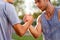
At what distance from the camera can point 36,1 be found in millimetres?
4547

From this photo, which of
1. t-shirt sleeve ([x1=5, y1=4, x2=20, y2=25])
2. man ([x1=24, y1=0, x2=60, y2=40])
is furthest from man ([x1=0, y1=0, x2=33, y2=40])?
man ([x1=24, y1=0, x2=60, y2=40])

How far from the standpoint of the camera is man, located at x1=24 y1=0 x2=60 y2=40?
4574 millimetres

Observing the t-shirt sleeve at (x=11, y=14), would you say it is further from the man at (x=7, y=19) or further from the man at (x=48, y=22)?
the man at (x=48, y=22)

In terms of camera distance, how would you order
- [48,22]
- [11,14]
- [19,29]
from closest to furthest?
[11,14] → [19,29] → [48,22]

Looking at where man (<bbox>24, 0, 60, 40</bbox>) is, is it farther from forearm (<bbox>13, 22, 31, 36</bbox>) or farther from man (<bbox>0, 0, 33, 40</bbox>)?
man (<bbox>0, 0, 33, 40</bbox>)

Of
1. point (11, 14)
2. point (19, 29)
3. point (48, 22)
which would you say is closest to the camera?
point (11, 14)

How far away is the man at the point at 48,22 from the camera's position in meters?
4.57

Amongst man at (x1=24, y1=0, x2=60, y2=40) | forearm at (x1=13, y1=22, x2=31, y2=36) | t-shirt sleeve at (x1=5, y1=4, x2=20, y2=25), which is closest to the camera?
t-shirt sleeve at (x1=5, y1=4, x2=20, y2=25)

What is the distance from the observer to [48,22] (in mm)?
4648

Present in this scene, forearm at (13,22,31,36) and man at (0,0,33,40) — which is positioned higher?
man at (0,0,33,40)

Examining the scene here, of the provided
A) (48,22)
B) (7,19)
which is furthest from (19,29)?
(48,22)

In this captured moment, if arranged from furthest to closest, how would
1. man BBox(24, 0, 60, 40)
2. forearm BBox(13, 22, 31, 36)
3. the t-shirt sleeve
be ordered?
1. man BBox(24, 0, 60, 40)
2. forearm BBox(13, 22, 31, 36)
3. the t-shirt sleeve

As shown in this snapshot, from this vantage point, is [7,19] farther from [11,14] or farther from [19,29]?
[19,29]

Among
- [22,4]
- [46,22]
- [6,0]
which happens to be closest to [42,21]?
[46,22]
